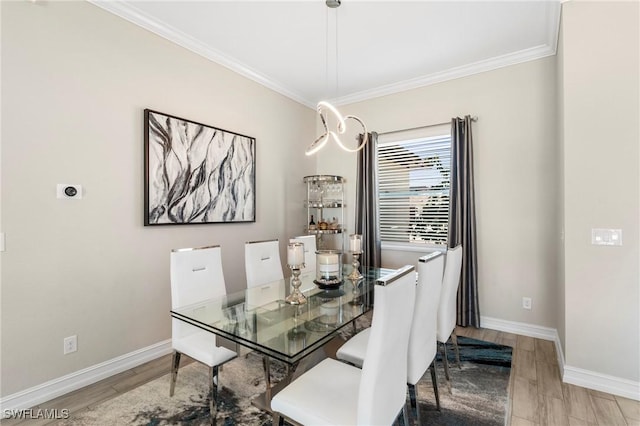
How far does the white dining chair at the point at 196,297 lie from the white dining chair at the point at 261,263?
29cm

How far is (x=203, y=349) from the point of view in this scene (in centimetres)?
191

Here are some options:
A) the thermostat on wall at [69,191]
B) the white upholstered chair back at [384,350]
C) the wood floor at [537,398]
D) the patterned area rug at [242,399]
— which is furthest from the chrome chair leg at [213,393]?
the thermostat on wall at [69,191]

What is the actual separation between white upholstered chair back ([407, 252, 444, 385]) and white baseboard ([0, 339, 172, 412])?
224 cm

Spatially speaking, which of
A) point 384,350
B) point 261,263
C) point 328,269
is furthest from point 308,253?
point 384,350

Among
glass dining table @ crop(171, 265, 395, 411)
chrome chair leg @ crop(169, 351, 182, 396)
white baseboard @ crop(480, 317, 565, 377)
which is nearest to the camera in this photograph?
glass dining table @ crop(171, 265, 395, 411)

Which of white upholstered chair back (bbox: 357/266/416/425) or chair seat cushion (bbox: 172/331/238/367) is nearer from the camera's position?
white upholstered chair back (bbox: 357/266/416/425)

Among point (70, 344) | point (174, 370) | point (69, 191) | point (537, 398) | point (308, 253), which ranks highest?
point (69, 191)

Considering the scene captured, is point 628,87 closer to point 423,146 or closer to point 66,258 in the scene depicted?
point 423,146

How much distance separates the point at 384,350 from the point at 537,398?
1.75m

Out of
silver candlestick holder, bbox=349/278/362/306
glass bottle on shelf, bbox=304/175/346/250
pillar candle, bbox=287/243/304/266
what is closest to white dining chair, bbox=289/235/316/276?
silver candlestick holder, bbox=349/278/362/306

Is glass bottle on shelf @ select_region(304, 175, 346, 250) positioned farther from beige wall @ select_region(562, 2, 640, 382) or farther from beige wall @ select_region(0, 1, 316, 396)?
beige wall @ select_region(562, 2, 640, 382)

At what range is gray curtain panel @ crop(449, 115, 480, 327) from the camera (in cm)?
338

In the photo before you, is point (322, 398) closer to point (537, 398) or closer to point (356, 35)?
point (537, 398)

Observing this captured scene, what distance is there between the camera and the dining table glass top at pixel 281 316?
4.77 feet
